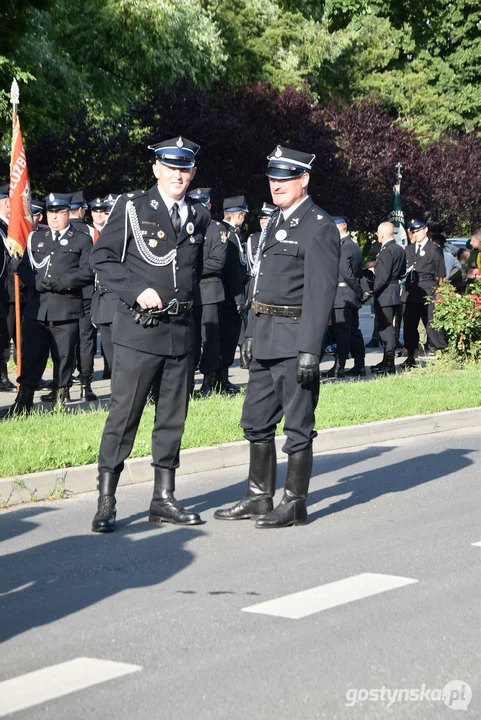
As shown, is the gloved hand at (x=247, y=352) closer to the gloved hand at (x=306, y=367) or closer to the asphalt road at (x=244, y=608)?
the gloved hand at (x=306, y=367)

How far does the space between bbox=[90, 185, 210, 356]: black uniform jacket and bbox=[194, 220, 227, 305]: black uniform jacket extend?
6.60 m

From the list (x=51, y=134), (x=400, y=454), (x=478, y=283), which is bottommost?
(x=400, y=454)

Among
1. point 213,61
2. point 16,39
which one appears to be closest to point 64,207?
point 16,39

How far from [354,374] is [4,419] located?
6.79m

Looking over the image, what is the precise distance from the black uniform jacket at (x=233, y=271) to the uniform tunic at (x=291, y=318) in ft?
22.4

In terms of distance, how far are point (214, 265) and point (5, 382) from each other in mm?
2789

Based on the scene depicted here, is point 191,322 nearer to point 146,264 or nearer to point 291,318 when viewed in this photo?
point 146,264

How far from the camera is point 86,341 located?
1406cm

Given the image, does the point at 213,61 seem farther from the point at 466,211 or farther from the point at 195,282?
the point at 195,282

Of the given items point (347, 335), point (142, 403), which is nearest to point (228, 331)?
point (347, 335)

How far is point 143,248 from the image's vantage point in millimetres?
7238

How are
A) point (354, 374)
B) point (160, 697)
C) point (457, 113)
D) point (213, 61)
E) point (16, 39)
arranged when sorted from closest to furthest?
1. point (160, 697)
2. point (354, 374)
3. point (16, 39)
4. point (213, 61)
5. point (457, 113)

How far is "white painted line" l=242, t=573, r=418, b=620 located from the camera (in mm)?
5484

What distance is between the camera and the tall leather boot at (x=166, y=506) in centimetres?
745
